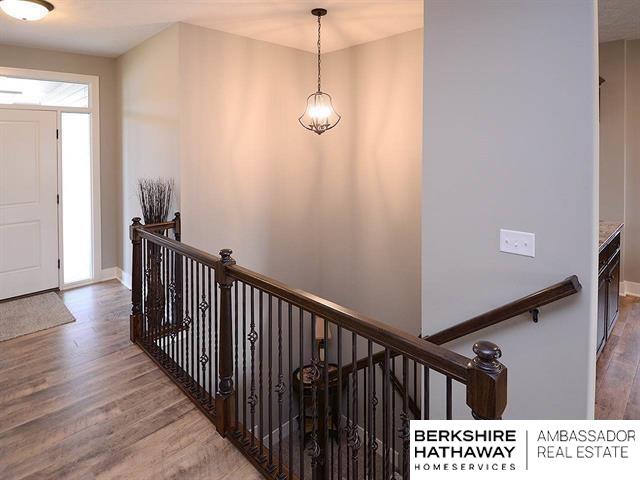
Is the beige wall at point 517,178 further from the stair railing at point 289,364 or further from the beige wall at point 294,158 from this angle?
the beige wall at point 294,158

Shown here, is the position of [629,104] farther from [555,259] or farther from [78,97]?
[78,97]

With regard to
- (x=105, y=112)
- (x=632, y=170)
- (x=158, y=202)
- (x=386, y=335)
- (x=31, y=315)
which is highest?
(x=105, y=112)

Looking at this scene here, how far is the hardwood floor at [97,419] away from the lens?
208 cm

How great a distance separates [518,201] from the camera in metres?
2.23

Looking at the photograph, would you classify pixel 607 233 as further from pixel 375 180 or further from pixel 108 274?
pixel 108 274

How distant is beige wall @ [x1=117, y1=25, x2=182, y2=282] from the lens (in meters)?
3.95

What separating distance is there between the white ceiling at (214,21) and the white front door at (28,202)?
0.82m

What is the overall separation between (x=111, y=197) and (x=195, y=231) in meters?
1.76

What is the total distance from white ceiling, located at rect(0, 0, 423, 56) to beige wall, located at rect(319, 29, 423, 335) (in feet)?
0.93

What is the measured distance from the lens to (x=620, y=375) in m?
3.00

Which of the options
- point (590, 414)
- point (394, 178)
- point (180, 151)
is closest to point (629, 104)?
point (394, 178)

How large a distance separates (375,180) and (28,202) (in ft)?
12.0

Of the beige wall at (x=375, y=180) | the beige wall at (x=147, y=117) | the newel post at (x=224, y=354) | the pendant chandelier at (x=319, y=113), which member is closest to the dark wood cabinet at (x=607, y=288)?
the beige wall at (x=375, y=180)

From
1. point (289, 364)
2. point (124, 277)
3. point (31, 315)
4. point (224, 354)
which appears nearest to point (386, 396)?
point (289, 364)
